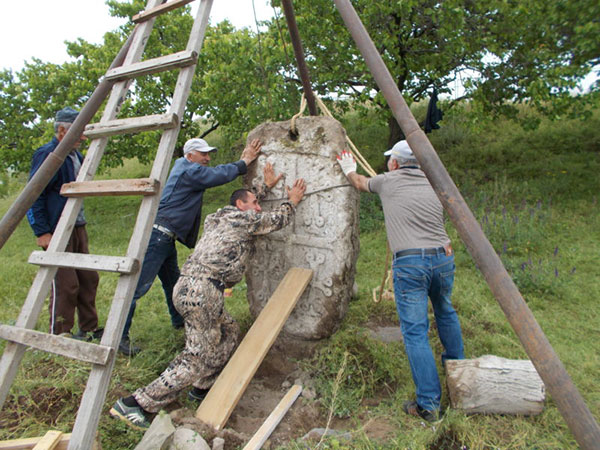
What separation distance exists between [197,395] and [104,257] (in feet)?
5.18

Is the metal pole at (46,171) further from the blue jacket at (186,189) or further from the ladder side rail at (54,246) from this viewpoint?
the blue jacket at (186,189)

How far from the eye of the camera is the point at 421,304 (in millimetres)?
3271

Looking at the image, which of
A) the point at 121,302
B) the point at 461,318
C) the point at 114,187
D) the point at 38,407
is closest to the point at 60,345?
the point at 121,302

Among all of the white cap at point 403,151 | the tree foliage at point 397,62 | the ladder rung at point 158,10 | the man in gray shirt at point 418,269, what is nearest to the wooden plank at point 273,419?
the man in gray shirt at point 418,269

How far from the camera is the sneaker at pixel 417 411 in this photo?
10.2 feet

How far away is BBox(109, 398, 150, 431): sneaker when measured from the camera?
122 inches

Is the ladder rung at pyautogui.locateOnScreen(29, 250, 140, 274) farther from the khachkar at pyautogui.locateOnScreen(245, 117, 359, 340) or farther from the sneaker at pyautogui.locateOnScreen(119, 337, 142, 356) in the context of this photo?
the khachkar at pyautogui.locateOnScreen(245, 117, 359, 340)

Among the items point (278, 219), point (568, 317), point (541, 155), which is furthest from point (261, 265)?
point (541, 155)

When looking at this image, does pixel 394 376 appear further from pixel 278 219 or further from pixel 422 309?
pixel 278 219

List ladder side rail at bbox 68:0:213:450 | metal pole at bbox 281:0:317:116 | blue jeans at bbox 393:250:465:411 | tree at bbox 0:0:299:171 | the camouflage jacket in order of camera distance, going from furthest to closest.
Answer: tree at bbox 0:0:299:171 < metal pole at bbox 281:0:317:116 < the camouflage jacket < blue jeans at bbox 393:250:465:411 < ladder side rail at bbox 68:0:213:450

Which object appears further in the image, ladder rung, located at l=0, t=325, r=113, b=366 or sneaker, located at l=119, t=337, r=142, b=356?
sneaker, located at l=119, t=337, r=142, b=356

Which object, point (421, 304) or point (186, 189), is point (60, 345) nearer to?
point (186, 189)

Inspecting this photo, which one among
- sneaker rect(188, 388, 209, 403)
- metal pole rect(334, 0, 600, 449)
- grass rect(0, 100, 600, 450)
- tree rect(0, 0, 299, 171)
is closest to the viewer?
metal pole rect(334, 0, 600, 449)

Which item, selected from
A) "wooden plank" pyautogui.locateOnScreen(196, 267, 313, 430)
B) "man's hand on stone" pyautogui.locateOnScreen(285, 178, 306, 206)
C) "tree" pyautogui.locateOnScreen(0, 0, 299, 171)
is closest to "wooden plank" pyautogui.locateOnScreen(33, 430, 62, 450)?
"wooden plank" pyautogui.locateOnScreen(196, 267, 313, 430)
